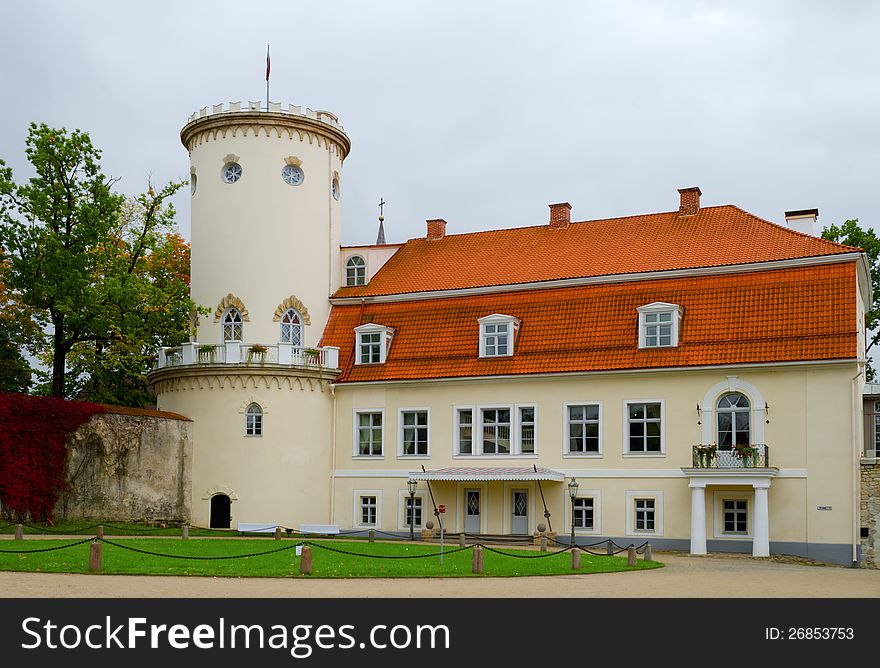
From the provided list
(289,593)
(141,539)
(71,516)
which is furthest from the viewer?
(71,516)

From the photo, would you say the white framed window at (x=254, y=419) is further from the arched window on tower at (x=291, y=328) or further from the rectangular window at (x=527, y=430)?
the rectangular window at (x=527, y=430)

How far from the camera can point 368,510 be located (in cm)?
3869

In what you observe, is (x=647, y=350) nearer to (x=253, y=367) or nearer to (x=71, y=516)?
(x=253, y=367)

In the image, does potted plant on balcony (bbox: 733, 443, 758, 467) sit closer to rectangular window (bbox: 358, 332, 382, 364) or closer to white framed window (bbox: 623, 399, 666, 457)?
white framed window (bbox: 623, 399, 666, 457)

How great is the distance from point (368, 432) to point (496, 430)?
4728 millimetres

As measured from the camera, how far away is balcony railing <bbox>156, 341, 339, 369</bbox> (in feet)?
126

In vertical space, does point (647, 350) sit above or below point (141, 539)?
above

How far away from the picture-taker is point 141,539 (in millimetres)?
31391

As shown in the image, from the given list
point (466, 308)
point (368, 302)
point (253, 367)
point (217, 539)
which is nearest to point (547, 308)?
point (466, 308)

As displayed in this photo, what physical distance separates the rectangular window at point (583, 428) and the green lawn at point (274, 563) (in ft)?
21.3

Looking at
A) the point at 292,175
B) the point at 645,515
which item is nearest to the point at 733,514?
the point at 645,515

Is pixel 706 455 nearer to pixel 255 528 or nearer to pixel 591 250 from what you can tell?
pixel 591 250

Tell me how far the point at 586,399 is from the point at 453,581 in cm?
1468

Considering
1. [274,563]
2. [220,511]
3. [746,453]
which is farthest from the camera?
[220,511]
